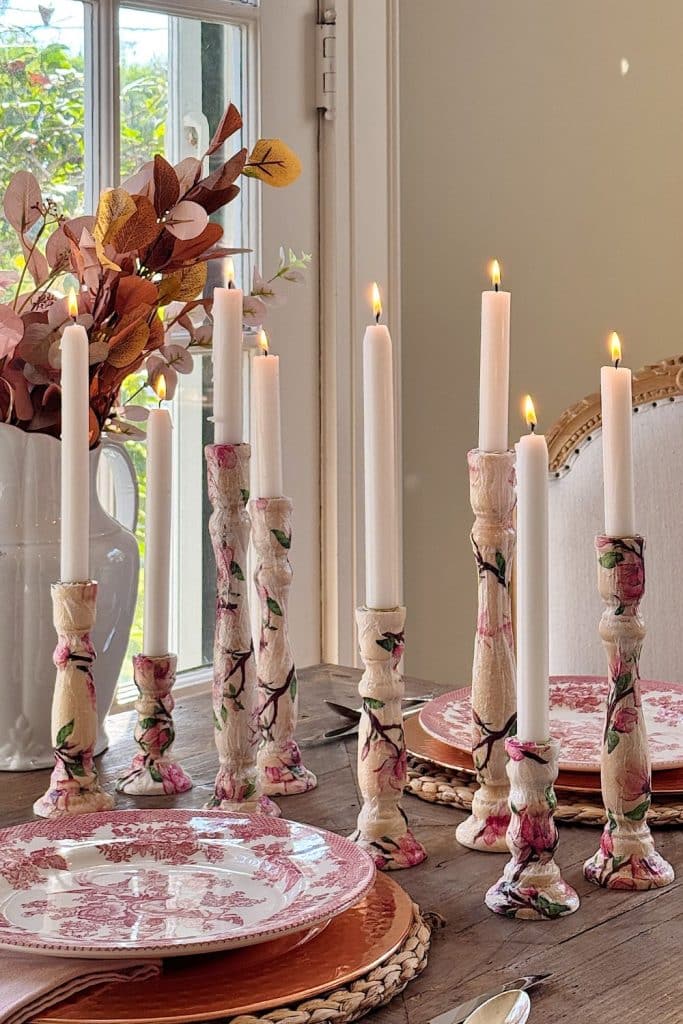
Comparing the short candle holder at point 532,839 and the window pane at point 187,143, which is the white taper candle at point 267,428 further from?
the window pane at point 187,143

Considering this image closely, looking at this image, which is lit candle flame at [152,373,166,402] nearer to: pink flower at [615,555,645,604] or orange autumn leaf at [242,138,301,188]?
orange autumn leaf at [242,138,301,188]

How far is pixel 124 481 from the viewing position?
1188 millimetres

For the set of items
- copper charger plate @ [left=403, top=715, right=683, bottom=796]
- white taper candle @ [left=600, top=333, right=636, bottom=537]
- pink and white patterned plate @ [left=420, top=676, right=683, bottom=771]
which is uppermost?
white taper candle @ [left=600, top=333, right=636, bottom=537]

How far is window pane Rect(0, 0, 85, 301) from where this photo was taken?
1668mm

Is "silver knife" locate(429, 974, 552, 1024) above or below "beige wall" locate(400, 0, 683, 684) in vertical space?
below

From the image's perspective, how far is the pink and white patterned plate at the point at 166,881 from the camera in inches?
25.0

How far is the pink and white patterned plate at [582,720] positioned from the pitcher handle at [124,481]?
331 millimetres

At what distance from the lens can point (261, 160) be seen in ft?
3.50

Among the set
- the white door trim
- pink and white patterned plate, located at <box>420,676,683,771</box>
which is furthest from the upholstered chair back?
the white door trim

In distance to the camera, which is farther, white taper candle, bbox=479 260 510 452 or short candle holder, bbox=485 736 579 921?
white taper candle, bbox=479 260 510 452

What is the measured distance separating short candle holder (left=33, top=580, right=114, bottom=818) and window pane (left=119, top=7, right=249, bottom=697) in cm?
91

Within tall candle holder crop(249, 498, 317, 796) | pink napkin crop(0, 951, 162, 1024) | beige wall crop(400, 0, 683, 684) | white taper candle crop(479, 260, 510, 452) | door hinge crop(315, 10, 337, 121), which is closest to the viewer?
pink napkin crop(0, 951, 162, 1024)

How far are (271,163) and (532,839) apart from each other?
0.60m

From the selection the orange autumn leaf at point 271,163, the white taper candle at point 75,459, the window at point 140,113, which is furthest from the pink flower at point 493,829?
the window at point 140,113
